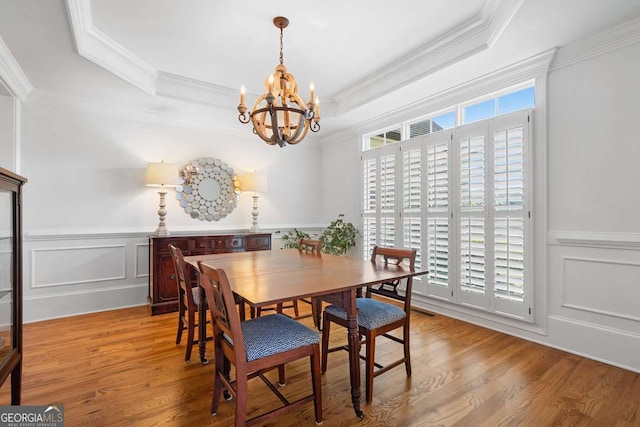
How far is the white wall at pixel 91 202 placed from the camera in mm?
3389

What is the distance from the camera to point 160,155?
4.09 m

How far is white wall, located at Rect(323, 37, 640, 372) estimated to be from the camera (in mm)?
2309

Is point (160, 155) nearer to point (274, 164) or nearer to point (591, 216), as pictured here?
point (274, 164)

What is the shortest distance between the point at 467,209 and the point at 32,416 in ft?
11.7

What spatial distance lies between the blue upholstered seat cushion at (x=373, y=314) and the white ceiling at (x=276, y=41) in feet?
7.15

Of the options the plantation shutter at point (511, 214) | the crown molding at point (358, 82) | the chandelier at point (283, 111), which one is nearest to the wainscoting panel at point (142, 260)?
the crown molding at point (358, 82)

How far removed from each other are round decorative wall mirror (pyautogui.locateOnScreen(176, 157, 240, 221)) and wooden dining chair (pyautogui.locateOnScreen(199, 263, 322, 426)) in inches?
109

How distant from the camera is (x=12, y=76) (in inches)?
112

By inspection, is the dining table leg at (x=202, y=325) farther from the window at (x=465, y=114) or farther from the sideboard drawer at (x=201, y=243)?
the window at (x=465, y=114)

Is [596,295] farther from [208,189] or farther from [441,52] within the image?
[208,189]

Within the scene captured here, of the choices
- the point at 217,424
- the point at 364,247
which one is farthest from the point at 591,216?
the point at 217,424

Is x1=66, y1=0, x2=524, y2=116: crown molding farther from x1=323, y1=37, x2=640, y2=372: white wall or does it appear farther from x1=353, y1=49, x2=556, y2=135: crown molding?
x1=323, y1=37, x2=640, y2=372: white wall

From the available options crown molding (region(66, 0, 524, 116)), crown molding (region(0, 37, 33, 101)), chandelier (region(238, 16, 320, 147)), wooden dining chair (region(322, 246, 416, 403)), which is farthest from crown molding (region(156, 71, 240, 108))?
Result: wooden dining chair (region(322, 246, 416, 403))

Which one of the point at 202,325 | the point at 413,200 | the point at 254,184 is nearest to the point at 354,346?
the point at 202,325
